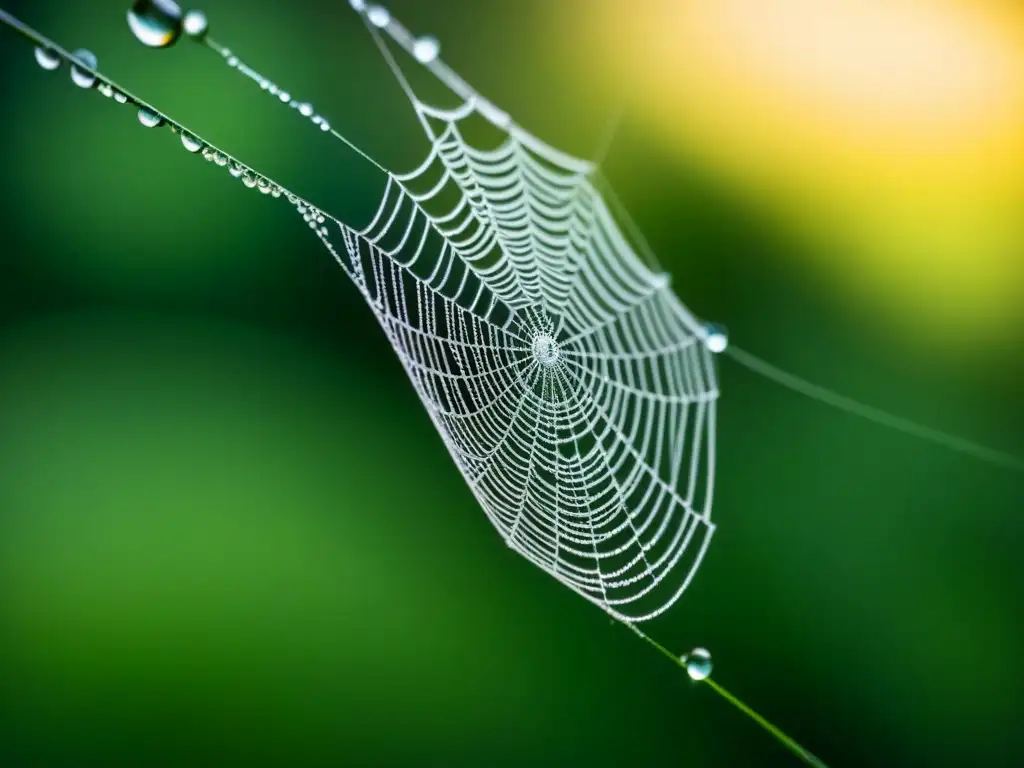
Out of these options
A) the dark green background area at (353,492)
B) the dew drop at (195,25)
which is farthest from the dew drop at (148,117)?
the dark green background area at (353,492)

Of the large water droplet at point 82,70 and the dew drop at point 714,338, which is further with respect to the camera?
the dew drop at point 714,338

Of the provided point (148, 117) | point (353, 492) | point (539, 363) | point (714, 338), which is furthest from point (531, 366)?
point (148, 117)

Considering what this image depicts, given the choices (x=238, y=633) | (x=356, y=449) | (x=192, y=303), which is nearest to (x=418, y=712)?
(x=238, y=633)

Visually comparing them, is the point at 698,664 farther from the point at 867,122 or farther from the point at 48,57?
the point at 867,122

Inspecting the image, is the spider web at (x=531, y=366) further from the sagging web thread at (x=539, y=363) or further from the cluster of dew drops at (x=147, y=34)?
the cluster of dew drops at (x=147, y=34)

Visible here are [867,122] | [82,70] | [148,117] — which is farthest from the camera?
[867,122]

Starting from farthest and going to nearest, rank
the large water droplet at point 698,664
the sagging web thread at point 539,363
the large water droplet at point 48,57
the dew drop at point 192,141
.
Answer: the sagging web thread at point 539,363 → the large water droplet at point 698,664 → the dew drop at point 192,141 → the large water droplet at point 48,57
